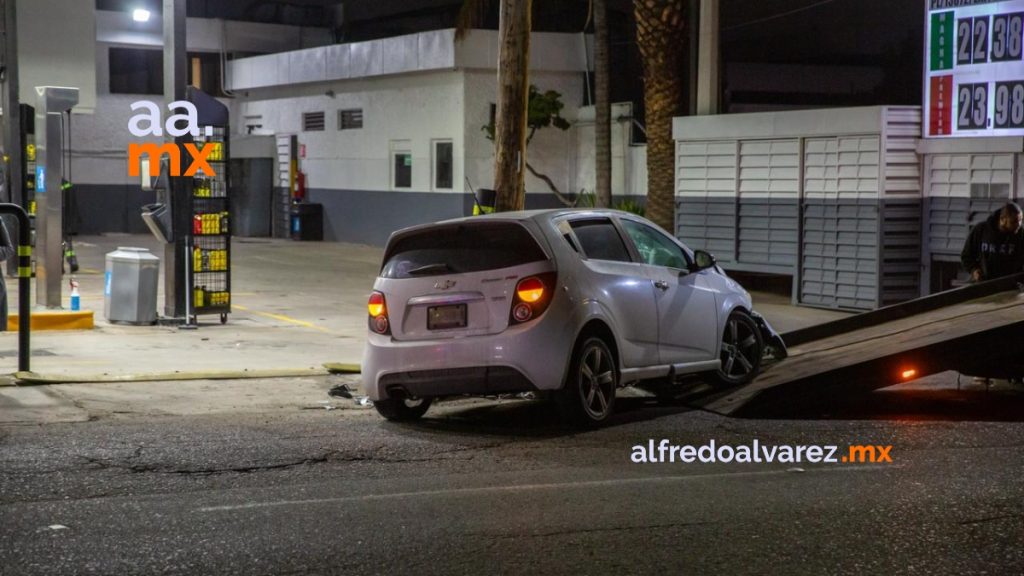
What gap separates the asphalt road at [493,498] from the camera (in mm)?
6047

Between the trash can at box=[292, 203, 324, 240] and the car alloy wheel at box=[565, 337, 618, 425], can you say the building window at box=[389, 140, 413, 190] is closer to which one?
the trash can at box=[292, 203, 324, 240]

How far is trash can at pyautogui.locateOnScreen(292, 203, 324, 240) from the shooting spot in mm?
36406

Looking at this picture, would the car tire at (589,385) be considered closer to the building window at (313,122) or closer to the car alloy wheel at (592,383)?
the car alloy wheel at (592,383)

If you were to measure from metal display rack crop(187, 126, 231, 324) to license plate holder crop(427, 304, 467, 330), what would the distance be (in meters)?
7.50

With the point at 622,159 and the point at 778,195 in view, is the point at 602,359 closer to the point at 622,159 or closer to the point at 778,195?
the point at 778,195

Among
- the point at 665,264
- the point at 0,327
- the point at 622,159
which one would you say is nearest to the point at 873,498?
the point at 665,264

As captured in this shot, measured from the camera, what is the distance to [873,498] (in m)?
7.33

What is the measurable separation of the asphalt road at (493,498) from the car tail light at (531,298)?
2.75ft

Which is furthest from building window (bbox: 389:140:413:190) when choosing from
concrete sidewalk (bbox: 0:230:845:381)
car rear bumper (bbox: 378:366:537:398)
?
car rear bumper (bbox: 378:366:537:398)

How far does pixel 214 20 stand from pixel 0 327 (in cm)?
2935

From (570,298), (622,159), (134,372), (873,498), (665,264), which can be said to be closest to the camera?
(873,498)

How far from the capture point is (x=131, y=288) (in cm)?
1625

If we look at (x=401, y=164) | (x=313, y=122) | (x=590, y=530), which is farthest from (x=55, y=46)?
(x=313, y=122)

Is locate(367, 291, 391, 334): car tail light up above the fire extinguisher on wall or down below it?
below
